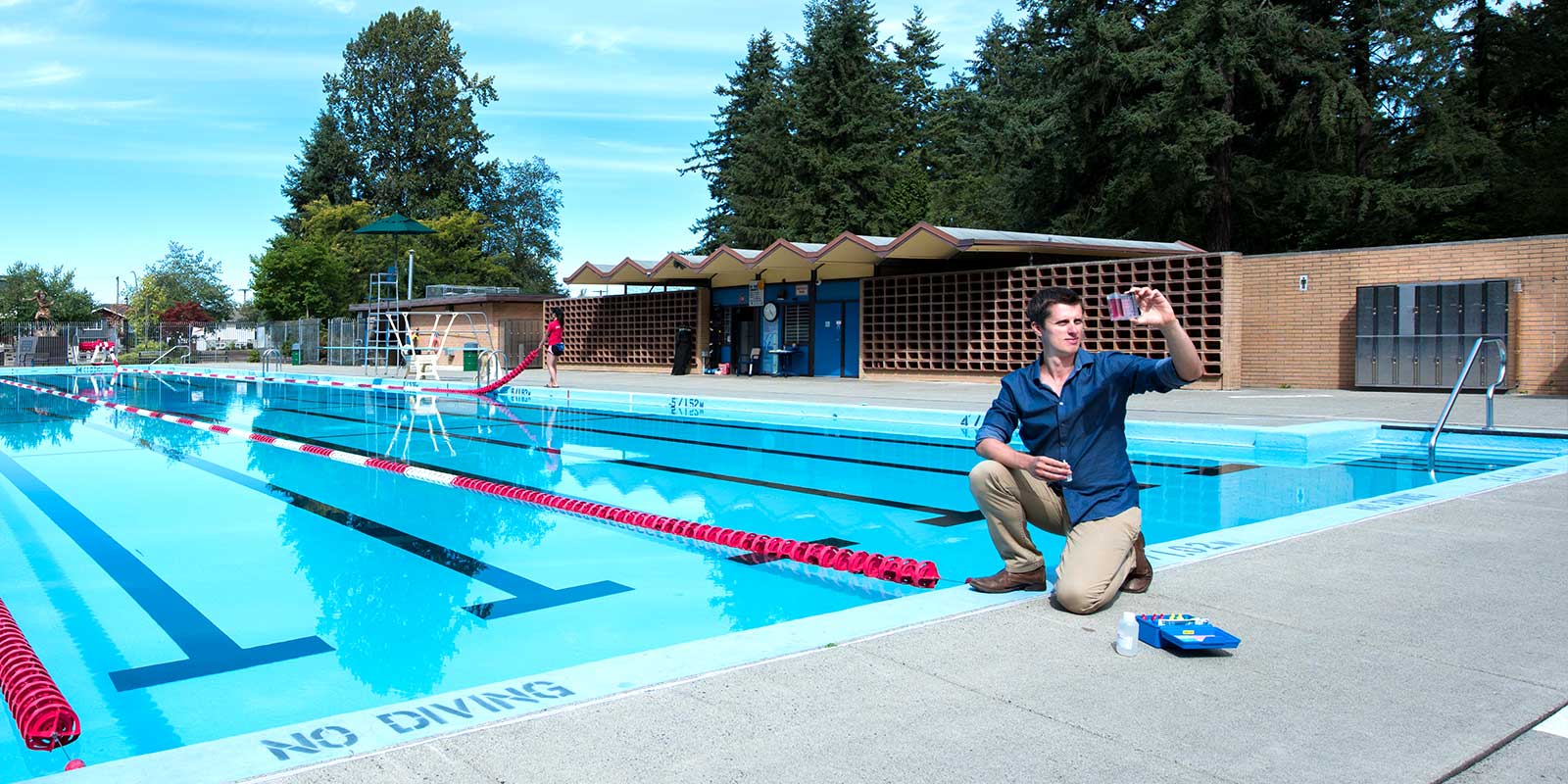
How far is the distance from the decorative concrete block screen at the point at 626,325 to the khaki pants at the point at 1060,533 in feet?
82.6

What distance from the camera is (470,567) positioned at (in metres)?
5.63

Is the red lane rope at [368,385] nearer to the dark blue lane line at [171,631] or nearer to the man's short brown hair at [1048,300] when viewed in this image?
the dark blue lane line at [171,631]

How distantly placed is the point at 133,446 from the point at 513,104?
170ft

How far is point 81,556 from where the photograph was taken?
238 inches

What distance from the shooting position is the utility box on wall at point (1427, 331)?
16.3 m

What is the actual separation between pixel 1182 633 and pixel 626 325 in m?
29.0

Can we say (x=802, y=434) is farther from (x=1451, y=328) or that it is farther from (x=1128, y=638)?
(x=1451, y=328)

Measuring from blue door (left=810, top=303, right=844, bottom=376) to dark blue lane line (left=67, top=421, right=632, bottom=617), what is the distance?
57.5ft

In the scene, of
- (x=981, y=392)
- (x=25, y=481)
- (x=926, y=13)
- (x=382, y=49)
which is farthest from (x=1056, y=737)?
(x=382, y=49)

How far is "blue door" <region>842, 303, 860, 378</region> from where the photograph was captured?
24875mm

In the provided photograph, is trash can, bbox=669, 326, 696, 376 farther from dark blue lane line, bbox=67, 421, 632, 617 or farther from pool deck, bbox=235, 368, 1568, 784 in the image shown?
pool deck, bbox=235, 368, 1568, 784

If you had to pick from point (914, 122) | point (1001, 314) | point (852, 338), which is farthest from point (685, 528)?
point (914, 122)

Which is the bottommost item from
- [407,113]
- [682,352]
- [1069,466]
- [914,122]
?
[1069,466]

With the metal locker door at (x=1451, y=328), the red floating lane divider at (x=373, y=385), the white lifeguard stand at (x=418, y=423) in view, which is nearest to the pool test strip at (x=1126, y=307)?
the white lifeguard stand at (x=418, y=423)
